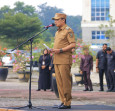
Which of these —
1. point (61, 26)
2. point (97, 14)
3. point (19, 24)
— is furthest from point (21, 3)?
point (61, 26)

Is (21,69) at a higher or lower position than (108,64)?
lower

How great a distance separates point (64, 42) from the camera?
889cm

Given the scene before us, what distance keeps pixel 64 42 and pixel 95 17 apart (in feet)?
250

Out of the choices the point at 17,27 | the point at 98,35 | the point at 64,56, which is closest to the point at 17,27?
the point at 17,27

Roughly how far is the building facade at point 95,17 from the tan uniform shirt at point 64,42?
73984 mm

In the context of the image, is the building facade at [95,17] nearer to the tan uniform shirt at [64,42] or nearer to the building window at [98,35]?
the building window at [98,35]

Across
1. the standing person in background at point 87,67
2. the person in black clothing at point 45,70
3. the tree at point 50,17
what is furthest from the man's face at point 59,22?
the tree at point 50,17

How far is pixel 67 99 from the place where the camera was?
8.88 meters

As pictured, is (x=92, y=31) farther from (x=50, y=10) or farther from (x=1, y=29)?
(x=50, y=10)

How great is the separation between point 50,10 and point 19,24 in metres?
67.6

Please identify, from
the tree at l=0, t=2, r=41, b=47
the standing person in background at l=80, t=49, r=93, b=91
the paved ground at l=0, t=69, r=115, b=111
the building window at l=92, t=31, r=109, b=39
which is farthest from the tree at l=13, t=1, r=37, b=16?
the paved ground at l=0, t=69, r=115, b=111

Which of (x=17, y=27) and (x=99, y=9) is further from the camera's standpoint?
(x=99, y=9)

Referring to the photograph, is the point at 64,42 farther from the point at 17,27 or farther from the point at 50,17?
the point at 50,17

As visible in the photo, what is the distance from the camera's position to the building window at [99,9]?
84.6 meters
